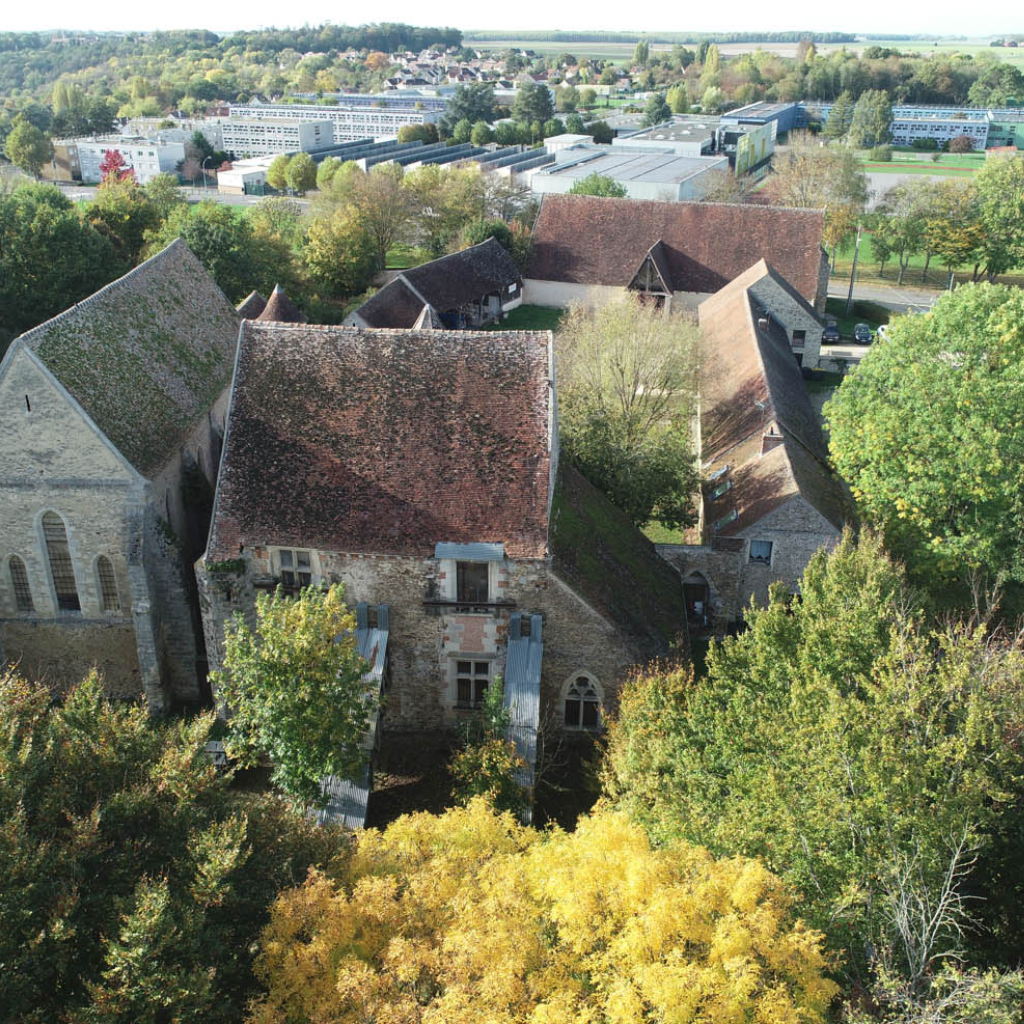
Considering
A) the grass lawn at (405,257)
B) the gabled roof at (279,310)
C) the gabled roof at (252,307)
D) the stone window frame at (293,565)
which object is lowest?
the grass lawn at (405,257)

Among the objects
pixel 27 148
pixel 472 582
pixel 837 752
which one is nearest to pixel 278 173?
pixel 27 148

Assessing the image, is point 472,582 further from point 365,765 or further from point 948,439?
point 948,439

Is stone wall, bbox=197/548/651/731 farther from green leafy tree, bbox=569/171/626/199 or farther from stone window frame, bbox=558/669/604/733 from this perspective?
green leafy tree, bbox=569/171/626/199

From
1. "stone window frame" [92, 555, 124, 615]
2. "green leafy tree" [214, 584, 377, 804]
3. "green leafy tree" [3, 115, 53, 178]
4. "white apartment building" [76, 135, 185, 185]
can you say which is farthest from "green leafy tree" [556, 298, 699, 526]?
"green leafy tree" [3, 115, 53, 178]

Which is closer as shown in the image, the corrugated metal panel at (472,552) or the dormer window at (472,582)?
the corrugated metal panel at (472,552)

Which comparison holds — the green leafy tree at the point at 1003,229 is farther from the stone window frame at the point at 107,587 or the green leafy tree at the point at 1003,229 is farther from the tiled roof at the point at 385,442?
the stone window frame at the point at 107,587

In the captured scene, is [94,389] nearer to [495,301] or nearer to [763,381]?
[763,381]

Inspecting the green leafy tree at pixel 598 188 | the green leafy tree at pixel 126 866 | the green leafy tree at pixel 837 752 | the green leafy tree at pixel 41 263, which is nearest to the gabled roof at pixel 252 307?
the green leafy tree at pixel 41 263
